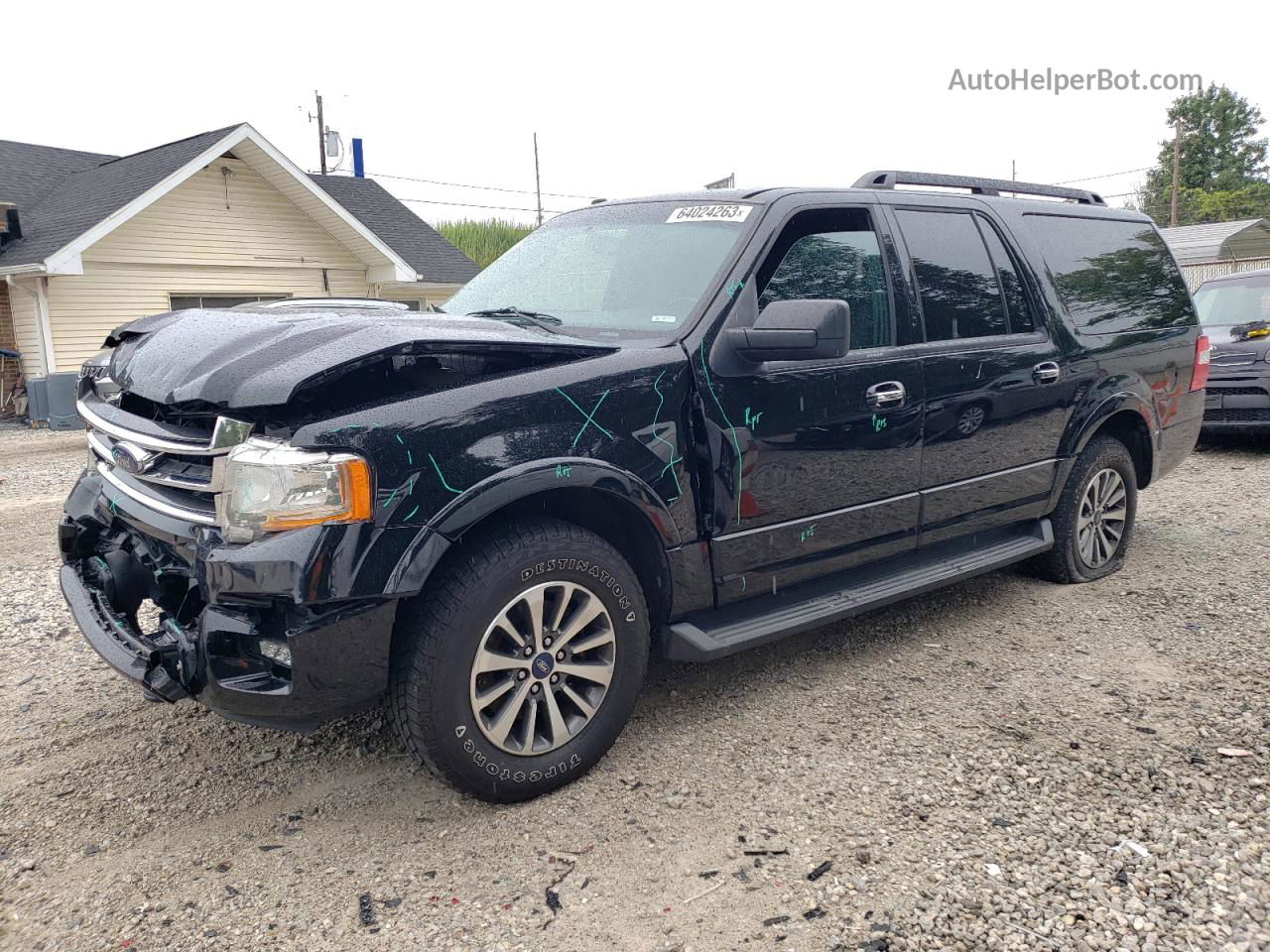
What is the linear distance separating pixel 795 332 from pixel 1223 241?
1411 inches

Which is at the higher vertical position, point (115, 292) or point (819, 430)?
point (115, 292)

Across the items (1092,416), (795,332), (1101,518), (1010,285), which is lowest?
(1101,518)

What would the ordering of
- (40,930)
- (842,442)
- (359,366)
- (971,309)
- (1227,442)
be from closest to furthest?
1. (40,930)
2. (359,366)
3. (842,442)
4. (971,309)
5. (1227,442)

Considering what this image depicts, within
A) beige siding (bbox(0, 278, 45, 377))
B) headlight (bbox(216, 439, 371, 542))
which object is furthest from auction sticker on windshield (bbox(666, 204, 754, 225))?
beige siding (bbox(0, 278, 45, 377))

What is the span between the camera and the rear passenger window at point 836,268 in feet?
12.1

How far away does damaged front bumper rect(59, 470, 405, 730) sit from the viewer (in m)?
2.54

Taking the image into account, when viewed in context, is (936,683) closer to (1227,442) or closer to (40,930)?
(40,930)

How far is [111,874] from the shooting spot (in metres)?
2.70

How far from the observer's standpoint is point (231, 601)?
260cm

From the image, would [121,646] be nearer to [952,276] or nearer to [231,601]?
[231,601]

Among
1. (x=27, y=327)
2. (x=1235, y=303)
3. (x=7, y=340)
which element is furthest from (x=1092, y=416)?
(x=7, y=340)

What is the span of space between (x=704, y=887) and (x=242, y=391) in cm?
186

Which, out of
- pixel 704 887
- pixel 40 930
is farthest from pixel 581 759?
pixel 40 930

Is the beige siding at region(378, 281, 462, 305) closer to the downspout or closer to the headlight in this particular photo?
the downspout
